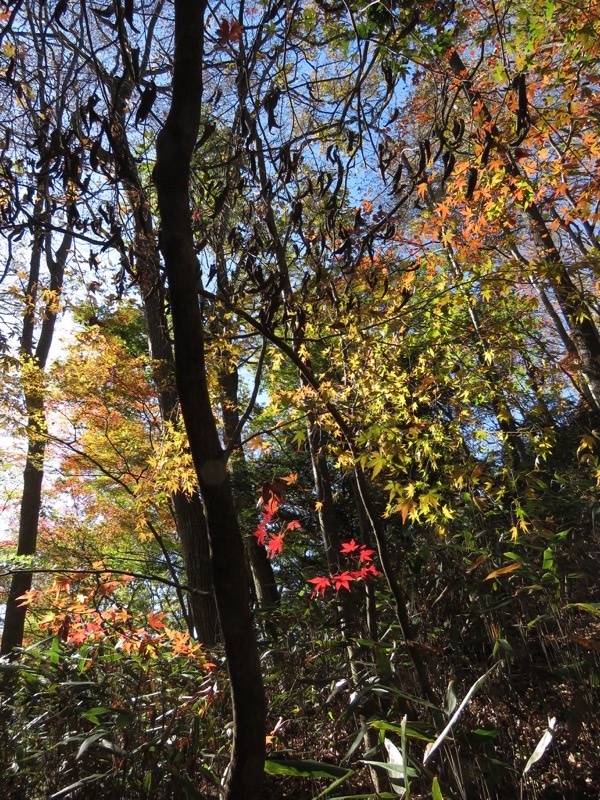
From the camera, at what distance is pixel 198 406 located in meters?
1.41

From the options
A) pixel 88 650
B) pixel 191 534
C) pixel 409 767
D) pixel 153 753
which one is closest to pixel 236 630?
pixel 409 767

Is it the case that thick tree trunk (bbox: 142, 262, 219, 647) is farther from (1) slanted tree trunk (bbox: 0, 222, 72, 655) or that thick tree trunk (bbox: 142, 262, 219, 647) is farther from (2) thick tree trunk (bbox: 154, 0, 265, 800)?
(2) thick tree trunk (bbox: 154, 0, 265, 800)

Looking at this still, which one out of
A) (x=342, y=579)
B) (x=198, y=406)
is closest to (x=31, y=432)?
(x=342, y=579)

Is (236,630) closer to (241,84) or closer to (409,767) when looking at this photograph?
(409,767)

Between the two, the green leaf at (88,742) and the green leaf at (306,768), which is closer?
the green leaf at (306,768)

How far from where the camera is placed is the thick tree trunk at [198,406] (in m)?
1.35

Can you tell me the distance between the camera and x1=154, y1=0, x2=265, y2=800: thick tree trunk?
135 centimetres

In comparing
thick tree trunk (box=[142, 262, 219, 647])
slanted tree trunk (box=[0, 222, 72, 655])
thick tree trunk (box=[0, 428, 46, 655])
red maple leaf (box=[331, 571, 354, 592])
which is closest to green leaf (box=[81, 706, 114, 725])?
red maple leaf (box=[331, 571, 354, 592])

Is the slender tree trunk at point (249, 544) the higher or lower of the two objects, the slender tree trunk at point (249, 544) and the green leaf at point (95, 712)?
the higher

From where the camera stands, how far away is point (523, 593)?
2.80 metres

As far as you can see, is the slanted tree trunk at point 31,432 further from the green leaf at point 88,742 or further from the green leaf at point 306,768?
the green leaf at point 306,768

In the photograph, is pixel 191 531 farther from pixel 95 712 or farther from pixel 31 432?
pixel 95 712

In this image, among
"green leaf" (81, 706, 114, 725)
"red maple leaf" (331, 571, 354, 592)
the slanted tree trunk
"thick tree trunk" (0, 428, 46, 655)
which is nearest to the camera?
"green leaf" (81, 706, 114, 725)

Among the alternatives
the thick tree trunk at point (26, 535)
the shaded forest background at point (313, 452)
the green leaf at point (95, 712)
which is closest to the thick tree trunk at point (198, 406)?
the shaded forest background at point (313, 452)
